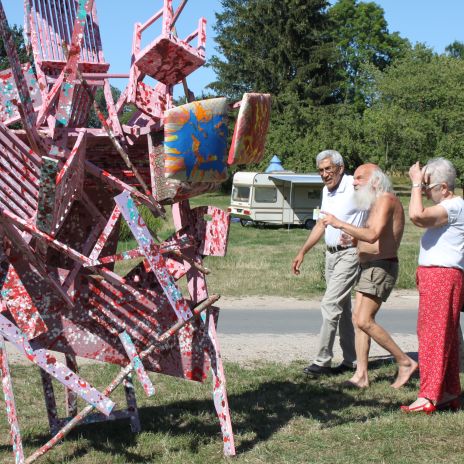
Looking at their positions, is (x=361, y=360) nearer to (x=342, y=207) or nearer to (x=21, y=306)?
(x=342, y=207)

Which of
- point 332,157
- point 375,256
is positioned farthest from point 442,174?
point 332,157

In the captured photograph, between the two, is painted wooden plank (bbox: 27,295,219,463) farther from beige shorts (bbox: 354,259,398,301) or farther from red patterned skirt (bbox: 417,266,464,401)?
beige shorts (bbox: 354,259,398,301)

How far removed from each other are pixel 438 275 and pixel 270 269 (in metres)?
8.68

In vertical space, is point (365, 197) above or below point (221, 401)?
above

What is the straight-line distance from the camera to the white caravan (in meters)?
26.6

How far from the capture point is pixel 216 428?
5.21m

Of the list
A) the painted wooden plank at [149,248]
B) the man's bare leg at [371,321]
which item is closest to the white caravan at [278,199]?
the man's bare leg at [371,321]

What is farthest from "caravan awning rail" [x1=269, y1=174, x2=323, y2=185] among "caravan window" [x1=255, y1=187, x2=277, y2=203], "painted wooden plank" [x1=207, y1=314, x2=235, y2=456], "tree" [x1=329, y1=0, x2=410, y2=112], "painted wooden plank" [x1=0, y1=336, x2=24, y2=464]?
"tree" [x1=329, y1=0, x2=410, y2=112]

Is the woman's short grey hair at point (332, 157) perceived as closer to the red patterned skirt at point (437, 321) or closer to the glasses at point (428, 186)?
the glasses at point (428, 186)

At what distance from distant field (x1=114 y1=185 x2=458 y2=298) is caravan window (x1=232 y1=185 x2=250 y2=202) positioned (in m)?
5.45

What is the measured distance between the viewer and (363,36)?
61.3 m

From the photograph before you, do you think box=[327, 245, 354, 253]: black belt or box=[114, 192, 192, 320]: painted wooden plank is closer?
box=[114, 192, 192, 320]: painted wooden plank

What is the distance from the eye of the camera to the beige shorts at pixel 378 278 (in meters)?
6.19

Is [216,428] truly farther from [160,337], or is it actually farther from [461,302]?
[461,302]
